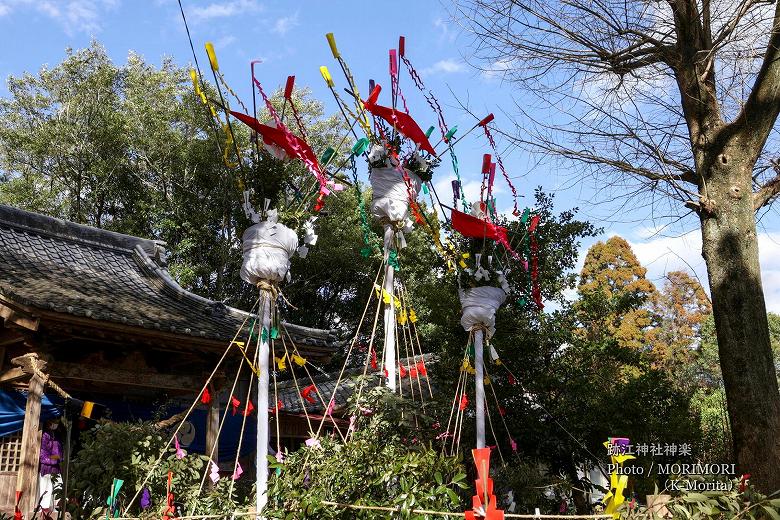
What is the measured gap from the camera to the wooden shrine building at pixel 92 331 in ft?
22.6

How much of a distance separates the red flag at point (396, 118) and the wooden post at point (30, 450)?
4588mm

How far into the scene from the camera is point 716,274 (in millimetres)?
4488

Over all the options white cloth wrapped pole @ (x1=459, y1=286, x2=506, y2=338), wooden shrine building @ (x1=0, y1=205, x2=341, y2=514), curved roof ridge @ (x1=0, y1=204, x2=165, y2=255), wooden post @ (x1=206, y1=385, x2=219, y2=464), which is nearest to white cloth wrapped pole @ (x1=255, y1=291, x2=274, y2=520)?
wooden shrine building @ (x1=0, y1=205, x2=341, y2=514)

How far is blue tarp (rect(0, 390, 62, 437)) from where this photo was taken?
7562mm

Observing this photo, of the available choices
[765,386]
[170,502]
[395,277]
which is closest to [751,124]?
[765,386]

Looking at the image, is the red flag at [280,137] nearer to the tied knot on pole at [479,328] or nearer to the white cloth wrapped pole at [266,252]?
the white cloth wrapped pole at [266,252]

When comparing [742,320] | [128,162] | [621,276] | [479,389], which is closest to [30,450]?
[479,389]

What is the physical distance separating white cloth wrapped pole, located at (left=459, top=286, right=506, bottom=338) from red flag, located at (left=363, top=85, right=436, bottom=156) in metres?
1.92

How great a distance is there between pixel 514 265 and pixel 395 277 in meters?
3.17

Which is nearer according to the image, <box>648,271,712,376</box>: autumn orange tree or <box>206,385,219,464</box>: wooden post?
<box>206,385,219,464</box>: wooden post

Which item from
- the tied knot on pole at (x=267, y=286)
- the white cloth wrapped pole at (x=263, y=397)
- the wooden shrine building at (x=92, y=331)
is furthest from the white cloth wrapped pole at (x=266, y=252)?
the wooden shrine building at (x=92, y=331)

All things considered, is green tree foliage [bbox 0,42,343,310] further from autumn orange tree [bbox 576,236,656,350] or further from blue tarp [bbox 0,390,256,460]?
autumn orange tree [bbox 576,236,656,350]

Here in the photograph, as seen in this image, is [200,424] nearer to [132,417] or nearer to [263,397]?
[132,417]

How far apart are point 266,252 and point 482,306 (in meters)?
2.78
